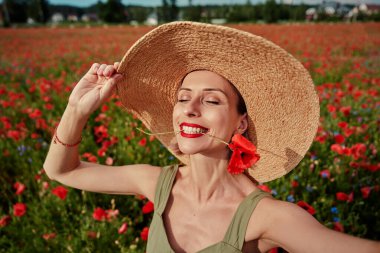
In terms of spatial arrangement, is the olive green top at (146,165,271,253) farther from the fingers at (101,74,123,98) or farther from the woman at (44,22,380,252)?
the fingers at (101,74,123,98)

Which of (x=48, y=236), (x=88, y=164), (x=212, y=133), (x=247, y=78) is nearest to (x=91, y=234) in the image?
(x=48, y=236)

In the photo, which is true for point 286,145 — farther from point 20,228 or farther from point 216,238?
point 20,228

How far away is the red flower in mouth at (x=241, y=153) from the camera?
1.28 m

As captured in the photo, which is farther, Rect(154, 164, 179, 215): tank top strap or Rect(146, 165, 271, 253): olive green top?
Rect(154, 164, 179, 215): tank top strap

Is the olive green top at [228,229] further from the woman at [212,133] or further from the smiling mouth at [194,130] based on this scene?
the smiling mouth at [194,130]

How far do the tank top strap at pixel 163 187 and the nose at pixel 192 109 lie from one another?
42 cm

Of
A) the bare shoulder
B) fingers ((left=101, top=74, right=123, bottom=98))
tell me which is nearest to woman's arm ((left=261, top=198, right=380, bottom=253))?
the bare shoulder

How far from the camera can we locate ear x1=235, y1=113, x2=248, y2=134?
4.97 ft

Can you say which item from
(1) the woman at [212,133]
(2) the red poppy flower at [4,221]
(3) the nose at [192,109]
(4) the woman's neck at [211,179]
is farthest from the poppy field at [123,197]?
(3) the nose at [192,109]

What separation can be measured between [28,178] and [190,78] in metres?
2.28

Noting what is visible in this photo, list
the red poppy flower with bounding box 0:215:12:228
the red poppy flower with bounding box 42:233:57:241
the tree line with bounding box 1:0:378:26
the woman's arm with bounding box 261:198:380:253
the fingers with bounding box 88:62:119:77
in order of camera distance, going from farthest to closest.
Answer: the tree line with bounding box 1:0:378:26
the red poppy flower with bounding box 0:215:12:228
the red poppy flower with bounding box 42:233:57:241
the fingers with bounding box 88:62:119:77
the woman's arm with bounding box 261:198:380:253

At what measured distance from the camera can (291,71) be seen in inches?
49.1

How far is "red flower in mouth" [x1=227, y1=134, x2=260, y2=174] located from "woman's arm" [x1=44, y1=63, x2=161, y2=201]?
0.53 meters

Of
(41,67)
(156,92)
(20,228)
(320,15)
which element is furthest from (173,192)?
(320,15)
